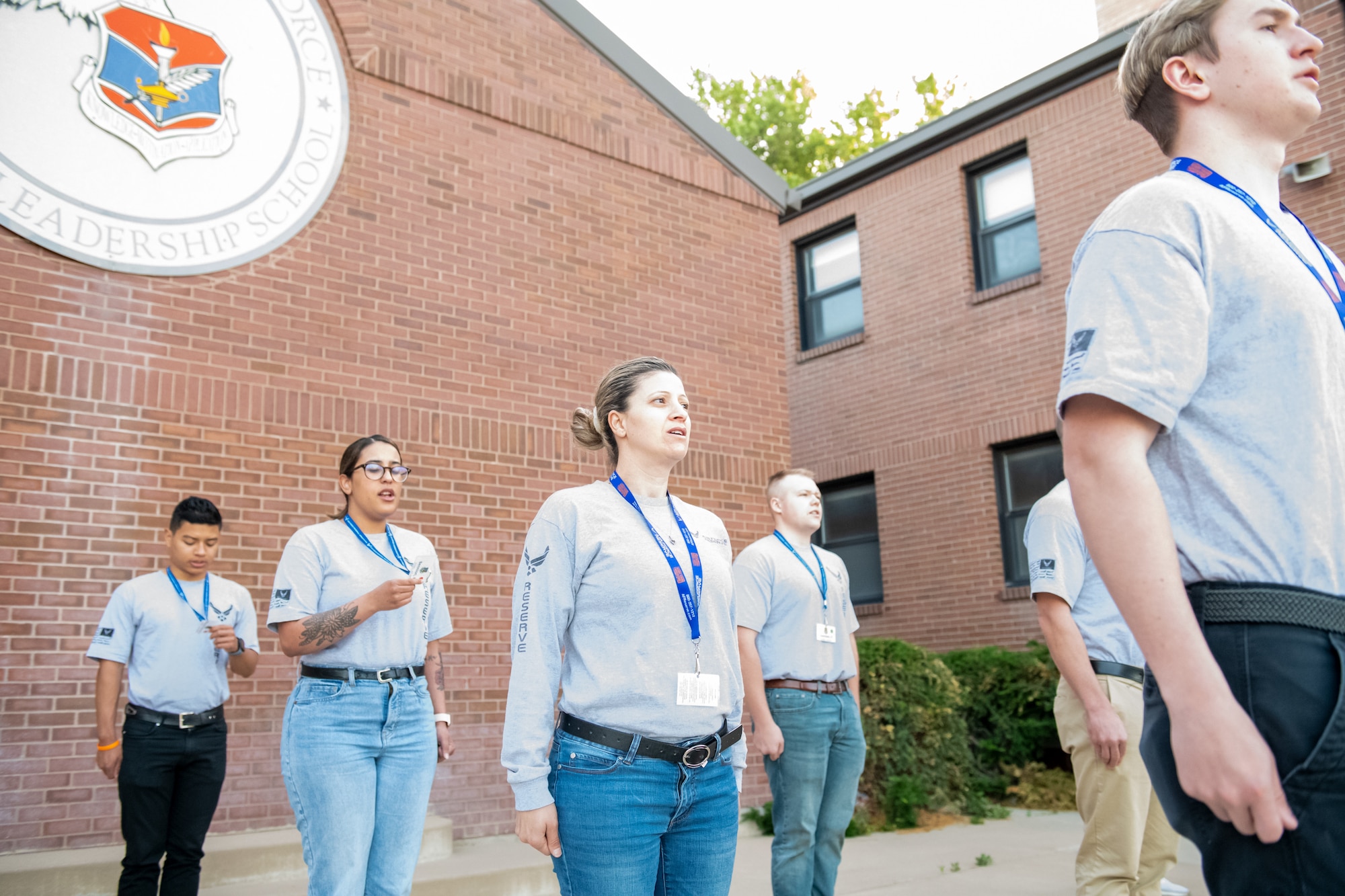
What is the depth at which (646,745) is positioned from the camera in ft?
8.59

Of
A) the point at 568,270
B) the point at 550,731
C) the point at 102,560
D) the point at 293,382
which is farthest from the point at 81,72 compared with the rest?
the point at 550,731

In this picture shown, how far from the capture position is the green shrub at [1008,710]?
9469 millimetres

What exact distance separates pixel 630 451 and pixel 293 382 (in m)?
4.19

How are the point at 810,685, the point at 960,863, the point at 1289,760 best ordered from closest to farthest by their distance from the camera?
1. the point at 1289,760
2. the point at 810,685
3. the point at 960,863

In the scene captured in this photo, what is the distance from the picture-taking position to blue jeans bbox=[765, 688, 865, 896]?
14.6ft

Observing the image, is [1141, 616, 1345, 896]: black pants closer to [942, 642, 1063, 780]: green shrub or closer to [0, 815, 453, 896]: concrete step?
[0, 815, 453, 896]: concrete step

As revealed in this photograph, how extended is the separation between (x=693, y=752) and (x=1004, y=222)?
1087cm

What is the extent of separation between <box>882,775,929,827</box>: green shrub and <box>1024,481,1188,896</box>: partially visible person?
3970 millimetres

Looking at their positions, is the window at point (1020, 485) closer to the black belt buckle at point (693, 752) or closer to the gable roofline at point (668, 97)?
the gable roofline at point (668, 97)

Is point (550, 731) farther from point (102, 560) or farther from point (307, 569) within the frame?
point (102, 560)

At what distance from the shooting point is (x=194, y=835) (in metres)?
4.73

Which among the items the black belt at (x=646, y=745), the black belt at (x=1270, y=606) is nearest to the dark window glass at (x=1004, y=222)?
the black belt at (x=646, y=745)

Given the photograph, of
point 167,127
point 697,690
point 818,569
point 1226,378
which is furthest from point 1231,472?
point 167,127

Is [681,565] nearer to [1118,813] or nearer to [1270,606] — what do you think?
[1270,606]
